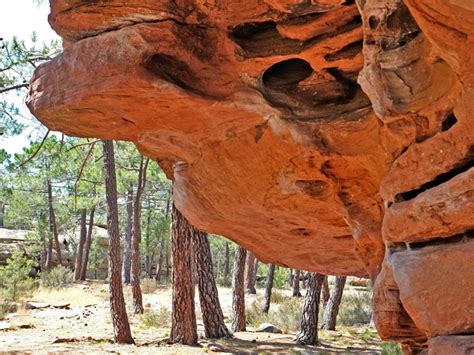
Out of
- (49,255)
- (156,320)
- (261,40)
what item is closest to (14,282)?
(156,320)

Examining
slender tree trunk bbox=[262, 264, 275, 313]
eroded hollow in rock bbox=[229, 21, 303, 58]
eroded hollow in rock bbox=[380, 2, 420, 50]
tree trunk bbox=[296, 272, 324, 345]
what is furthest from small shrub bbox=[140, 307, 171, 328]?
eroded hollow in rock bbox=[380, 2, 420, 50]

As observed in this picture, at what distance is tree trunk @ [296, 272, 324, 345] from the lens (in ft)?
40.6

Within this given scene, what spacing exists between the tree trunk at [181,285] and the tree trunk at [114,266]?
1.20 metres

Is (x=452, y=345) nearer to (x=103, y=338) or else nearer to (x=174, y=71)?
(x=174, y=71)

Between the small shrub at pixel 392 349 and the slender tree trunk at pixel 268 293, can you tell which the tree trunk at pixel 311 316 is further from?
the slender tree trunk at pixel 268 293

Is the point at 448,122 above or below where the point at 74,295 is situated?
above

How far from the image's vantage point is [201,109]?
18.2 ft

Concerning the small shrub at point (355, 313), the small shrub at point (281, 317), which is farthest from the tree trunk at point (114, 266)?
the small shrub at point (355, 313)

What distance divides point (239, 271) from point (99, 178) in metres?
11.2

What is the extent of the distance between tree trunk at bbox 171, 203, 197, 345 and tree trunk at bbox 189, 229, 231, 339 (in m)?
0.61

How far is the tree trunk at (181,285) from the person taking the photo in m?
11.7

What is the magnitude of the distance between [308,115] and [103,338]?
30.7ft

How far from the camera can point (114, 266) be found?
42.5 feet

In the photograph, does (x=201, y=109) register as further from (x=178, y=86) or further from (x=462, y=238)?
(x=462, y=238)
